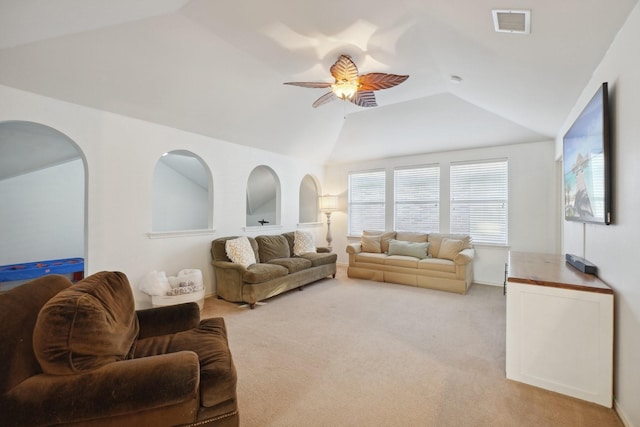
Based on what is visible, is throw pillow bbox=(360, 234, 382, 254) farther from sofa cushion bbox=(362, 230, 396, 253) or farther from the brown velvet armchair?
the brown velvet armchair

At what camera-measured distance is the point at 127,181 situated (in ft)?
11.4

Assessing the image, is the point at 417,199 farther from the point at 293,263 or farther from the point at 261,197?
the point at 261,197

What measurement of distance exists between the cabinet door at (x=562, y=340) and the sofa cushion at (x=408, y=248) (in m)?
2.93

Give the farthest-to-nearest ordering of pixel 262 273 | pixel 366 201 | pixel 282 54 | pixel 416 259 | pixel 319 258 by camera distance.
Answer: pixel 366 201 < pixel 319 258 < pixel 416 259 < pixel 262 273 < pixel 282 54

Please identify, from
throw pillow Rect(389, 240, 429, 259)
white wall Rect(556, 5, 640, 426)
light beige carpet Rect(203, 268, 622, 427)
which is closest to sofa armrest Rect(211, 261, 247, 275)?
light beige carpet Rect(203, 268, 622, 427)

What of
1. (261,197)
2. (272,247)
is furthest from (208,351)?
(261,197)

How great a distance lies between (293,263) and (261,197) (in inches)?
139

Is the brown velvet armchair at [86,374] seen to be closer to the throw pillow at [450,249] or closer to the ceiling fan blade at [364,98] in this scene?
the ceiling fan blade at [364,98]

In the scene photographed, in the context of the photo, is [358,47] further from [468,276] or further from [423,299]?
[468,276]

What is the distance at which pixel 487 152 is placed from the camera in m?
5.06

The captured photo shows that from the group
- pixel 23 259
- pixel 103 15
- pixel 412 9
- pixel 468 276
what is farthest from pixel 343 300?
pixel 23 259

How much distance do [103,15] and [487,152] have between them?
18.1 ft

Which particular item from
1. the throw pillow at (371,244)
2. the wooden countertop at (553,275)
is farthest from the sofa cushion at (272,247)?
the wooden countertop at (553,275)

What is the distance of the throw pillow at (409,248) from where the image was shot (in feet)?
16.8
